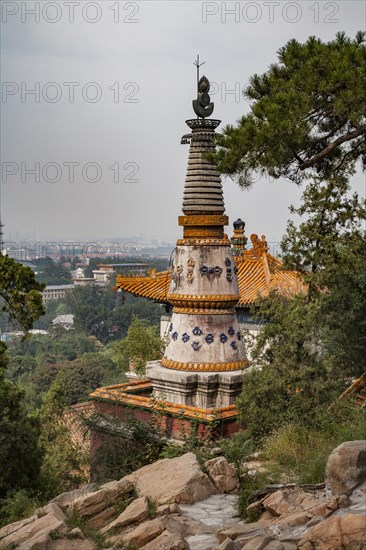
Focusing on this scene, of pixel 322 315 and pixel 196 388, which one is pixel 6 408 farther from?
pixel 322 315

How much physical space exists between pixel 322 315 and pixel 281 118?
12.9ft

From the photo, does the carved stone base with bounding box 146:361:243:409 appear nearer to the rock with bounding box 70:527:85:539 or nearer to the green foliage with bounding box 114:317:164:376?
the rock with bounding box 70:527:85:539

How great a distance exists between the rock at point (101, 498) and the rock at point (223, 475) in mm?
1123

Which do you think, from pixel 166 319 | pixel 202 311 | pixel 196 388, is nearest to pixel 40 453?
pixel 196 388

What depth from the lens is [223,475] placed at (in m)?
9.33

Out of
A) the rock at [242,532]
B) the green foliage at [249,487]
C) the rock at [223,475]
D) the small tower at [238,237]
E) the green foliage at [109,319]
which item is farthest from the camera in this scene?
the green foliage at [109,319]

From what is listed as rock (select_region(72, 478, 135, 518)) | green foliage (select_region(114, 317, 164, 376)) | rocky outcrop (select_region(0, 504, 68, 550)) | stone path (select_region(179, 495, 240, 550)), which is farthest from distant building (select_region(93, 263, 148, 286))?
rocky outcrop (select_region(0, 504, 68, 550))

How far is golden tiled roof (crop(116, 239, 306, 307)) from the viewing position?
19719mm

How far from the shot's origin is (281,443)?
33.7ft

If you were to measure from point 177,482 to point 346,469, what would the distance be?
2493mm

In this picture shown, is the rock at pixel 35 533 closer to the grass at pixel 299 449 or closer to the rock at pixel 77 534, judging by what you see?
the rock at pixel 77 534

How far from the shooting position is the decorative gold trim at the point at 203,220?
13229mm

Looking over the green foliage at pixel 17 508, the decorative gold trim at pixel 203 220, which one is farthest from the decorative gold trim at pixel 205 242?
the green foliage at pixel 17 508

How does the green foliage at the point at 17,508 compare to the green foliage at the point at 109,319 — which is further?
the green foliage at the point at 109,319
